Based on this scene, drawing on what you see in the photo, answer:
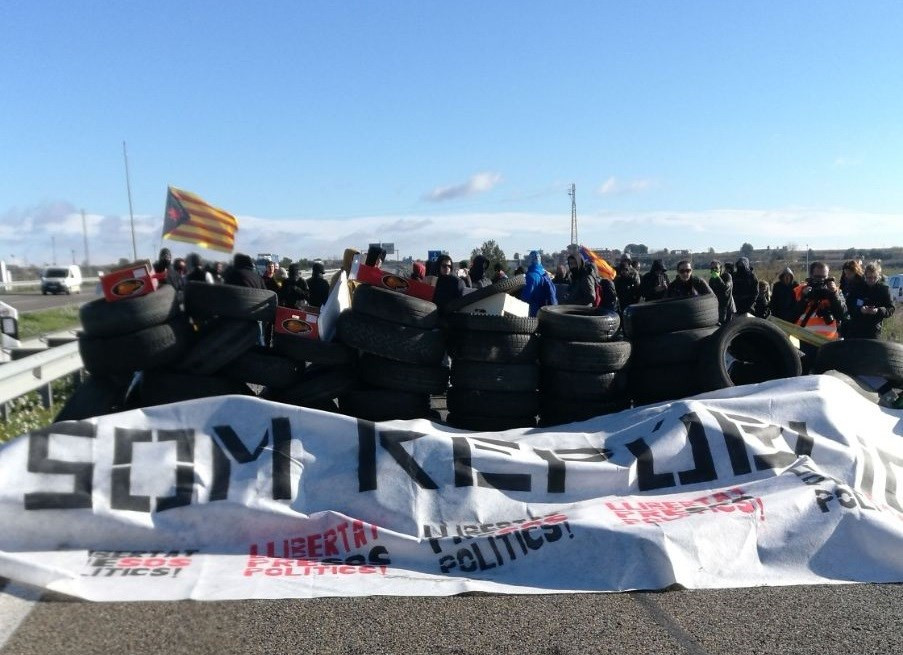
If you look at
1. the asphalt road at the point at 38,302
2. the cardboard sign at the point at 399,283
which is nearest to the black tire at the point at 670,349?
the cardboard sign at the point at 399,283

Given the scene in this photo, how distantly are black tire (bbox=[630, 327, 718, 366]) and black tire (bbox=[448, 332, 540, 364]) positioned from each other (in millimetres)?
1064

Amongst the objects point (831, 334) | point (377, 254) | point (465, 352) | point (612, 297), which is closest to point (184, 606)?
point (465, 352)

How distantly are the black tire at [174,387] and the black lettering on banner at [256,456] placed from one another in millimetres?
1323

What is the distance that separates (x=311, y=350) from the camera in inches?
259

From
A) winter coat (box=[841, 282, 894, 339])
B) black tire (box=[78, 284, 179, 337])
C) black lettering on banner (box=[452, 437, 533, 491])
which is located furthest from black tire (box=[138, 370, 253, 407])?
winter coat (box=[841, 282, 894, 339])

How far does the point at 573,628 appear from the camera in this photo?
143 inches

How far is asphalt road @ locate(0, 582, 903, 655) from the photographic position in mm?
3430

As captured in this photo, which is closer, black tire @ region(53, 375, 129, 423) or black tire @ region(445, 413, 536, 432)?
black tire @ region(53, 375, 129, 423)

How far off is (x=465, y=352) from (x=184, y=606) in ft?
11.0

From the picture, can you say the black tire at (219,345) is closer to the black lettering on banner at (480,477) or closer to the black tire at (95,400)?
the black tire at (95,400)

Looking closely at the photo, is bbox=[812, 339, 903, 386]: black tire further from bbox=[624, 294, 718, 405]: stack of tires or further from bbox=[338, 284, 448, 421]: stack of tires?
bbox=[338, 284, 448, 421]: stack of tires

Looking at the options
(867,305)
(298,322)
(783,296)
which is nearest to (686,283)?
(867,305)

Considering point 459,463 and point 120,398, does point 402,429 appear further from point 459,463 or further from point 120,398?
point 120,398

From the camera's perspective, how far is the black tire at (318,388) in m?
6.43
